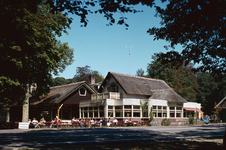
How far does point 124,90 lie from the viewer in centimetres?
3900

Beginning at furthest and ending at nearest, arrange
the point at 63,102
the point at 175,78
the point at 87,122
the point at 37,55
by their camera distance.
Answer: the point at 175,78, the point at 63,102, the point at 87,122, the point at 37,55

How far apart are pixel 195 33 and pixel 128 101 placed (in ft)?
82.4

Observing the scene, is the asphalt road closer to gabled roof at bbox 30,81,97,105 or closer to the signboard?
the signboard

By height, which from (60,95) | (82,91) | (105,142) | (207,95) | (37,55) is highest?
(37,55)

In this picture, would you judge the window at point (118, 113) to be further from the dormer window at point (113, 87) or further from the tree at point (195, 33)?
the tree at point (195, 33)

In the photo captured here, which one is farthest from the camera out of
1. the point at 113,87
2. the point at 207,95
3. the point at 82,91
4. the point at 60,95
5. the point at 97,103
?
the point at 207,95

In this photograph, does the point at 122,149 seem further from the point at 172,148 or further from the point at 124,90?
the point at 124,90

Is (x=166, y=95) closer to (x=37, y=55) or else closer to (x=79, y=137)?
A: (x=37, y=55)

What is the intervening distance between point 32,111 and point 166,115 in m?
23.8

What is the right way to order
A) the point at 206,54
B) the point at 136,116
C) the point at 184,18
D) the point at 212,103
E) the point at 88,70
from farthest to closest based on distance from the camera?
the point at 88,70 → the point at 212,103 → the point at 136,116 → the point at 206,54 → the point at 184,18

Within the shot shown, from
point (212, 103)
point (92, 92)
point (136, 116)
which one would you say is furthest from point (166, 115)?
point (212, 103)

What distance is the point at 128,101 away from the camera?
120 ft

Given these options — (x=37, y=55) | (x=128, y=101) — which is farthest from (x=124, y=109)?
(x=37, y=55)

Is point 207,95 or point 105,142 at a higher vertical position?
point 207,95
